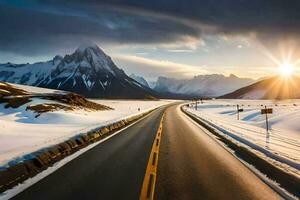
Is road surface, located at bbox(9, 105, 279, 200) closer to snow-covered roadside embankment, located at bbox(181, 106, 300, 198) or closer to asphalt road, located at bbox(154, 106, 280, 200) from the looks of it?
asphalt road, located at bbox(154, 106, 280, 200)

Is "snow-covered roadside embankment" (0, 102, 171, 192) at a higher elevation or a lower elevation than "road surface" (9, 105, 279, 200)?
higher

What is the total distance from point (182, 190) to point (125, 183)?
1397 millimetres

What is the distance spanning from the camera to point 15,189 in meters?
7.50

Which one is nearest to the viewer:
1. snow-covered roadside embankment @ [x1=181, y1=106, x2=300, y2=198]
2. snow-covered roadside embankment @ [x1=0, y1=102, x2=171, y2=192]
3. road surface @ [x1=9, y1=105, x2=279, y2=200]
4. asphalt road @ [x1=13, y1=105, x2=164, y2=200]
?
asphalt road @ [x1=13, y1=105, x2=164, y2=200]

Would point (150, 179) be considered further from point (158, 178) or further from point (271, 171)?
point (271, 171)

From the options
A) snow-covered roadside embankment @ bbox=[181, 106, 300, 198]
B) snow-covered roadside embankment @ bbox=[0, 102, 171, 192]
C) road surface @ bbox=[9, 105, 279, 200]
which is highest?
snow-covered roadside embankment @ bbox=[0, 102, 171, 192]

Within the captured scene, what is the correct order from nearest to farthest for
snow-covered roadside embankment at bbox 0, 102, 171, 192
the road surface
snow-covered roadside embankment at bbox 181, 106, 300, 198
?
the road surface
snow-covered roadside embankment at bbox 181, 106, 300, 198
snow-covered roadside embankment at bbox 0, 102, 171, 192

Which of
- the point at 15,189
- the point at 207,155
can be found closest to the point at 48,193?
the point at 15,189

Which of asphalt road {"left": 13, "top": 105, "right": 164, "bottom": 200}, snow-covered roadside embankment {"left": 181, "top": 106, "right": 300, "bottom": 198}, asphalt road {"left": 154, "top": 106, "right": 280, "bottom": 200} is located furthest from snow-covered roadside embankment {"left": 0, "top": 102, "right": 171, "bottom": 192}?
snow-covered roadside embankment {"left": 181, "top": 106, "right": 300, "bottom": 198}

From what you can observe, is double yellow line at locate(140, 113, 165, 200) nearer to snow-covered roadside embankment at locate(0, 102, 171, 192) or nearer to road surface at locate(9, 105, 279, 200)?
road surface at locate(9, 105, 279, 200)

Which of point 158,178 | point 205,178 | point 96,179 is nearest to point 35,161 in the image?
point 96,179

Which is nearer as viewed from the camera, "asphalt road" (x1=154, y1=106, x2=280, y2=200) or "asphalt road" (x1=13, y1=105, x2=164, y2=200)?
"asphalt road" (x1=13, y1=105, x2=164, y2=200)

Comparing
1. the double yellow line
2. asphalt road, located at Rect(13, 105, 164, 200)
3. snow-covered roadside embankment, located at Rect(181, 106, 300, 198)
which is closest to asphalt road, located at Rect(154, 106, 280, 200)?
the double yellow line

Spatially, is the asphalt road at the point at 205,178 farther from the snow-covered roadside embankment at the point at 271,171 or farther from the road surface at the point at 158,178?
the snow-covered roadside embankment at the point at 271,171
